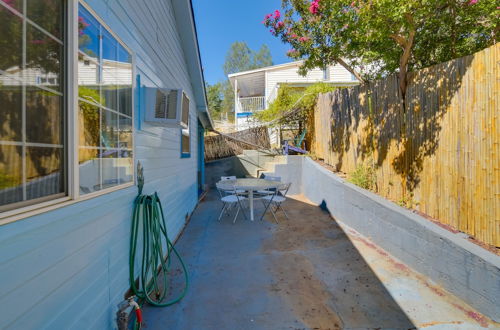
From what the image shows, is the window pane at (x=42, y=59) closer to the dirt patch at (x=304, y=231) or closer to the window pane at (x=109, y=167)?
the window pane at (x=109, y=167)

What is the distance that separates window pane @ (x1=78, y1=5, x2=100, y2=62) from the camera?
66.8 inches

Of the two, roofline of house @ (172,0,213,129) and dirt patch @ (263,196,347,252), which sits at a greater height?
roofline of house @ (172,0,213,129)

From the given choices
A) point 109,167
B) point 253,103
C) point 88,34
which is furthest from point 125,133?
point 253,103

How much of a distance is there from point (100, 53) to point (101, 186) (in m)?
1.02

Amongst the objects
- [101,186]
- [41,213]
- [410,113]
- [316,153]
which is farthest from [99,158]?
[316,153]

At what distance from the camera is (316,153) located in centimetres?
823

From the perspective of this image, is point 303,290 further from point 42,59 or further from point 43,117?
point 42,59

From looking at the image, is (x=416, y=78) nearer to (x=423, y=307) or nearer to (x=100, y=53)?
(x=423, y=307)

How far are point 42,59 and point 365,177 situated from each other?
4.91 meters

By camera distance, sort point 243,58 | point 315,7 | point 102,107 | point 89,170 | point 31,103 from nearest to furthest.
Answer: point 31,103
point 89,170
point 102,107
point 315,7
point 243,58

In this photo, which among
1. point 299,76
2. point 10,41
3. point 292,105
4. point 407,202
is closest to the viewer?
point 10,41

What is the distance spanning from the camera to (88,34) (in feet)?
5.90

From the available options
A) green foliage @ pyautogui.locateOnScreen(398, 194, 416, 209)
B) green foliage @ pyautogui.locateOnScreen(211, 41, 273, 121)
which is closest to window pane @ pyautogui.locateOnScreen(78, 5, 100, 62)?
green foliage @ pyautogui.locateOnScreen(398, 194, 416, 209)

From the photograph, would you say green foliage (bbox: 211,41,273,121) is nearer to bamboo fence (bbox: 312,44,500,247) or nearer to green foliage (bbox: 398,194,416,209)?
bamboo fence (bbox: 312,44,500,247)
